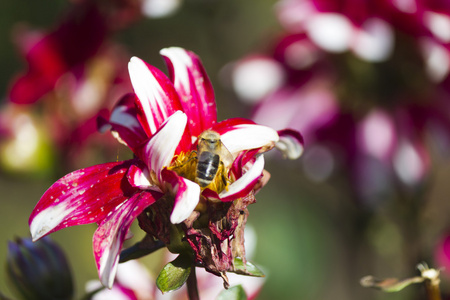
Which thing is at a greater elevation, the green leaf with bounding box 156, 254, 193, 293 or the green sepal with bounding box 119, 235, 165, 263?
the green sepal with bounding box 119, 235, 165, 263

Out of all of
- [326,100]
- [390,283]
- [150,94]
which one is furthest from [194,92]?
[326,100]

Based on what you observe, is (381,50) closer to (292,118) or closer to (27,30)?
(292,118)

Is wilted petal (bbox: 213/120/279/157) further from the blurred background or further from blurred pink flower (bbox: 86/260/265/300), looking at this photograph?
the blurred background

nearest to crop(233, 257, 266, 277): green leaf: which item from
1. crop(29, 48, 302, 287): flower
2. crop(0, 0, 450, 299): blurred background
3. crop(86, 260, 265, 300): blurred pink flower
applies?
crop(29, 48, 302, 287): flower

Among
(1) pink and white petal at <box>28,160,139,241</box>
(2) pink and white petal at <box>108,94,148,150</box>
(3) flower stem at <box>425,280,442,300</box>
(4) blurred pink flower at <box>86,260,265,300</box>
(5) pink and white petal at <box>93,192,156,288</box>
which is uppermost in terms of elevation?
(2) pink and white petal at <box>108,94,148,150</box>

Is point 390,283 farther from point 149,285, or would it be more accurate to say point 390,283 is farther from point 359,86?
point 359,86
